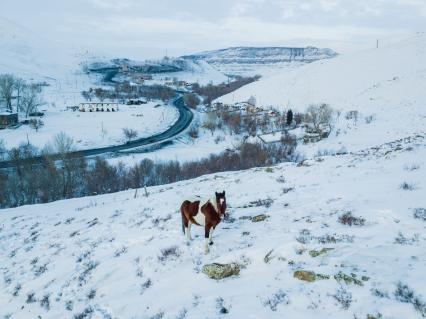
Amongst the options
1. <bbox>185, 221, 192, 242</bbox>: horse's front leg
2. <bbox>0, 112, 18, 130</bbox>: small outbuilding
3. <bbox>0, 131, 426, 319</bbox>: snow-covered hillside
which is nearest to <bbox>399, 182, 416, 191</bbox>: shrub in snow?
<bbox>0, 131, 426, 319</bbox>: snow-covered hillside

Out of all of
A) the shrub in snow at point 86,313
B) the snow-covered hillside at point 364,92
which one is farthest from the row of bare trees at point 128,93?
the shrub in snow at point 86,313

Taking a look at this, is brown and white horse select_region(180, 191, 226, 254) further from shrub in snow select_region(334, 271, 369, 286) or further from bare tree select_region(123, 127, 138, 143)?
bare tree select_region(123, 127, 138, 143)

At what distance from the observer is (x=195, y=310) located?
8.09 m

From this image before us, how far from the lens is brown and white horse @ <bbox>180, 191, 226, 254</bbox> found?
10.6 m

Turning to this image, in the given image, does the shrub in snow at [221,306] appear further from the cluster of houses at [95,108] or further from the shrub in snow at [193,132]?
the cluster of houses at [95,108]

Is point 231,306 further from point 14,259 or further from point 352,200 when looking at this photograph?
point 14,259

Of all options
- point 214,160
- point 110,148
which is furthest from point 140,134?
point 214,160

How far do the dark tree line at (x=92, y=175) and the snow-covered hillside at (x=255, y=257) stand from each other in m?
35.5

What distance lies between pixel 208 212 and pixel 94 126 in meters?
96.2

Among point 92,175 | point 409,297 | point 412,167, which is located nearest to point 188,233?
point 409,297

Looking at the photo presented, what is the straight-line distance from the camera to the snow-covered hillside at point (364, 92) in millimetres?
62312

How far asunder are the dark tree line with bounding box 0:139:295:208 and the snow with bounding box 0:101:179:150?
72.5 ft

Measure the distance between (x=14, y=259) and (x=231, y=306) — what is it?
478 inches

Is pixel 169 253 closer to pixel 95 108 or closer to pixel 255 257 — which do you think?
pixel 255 257
